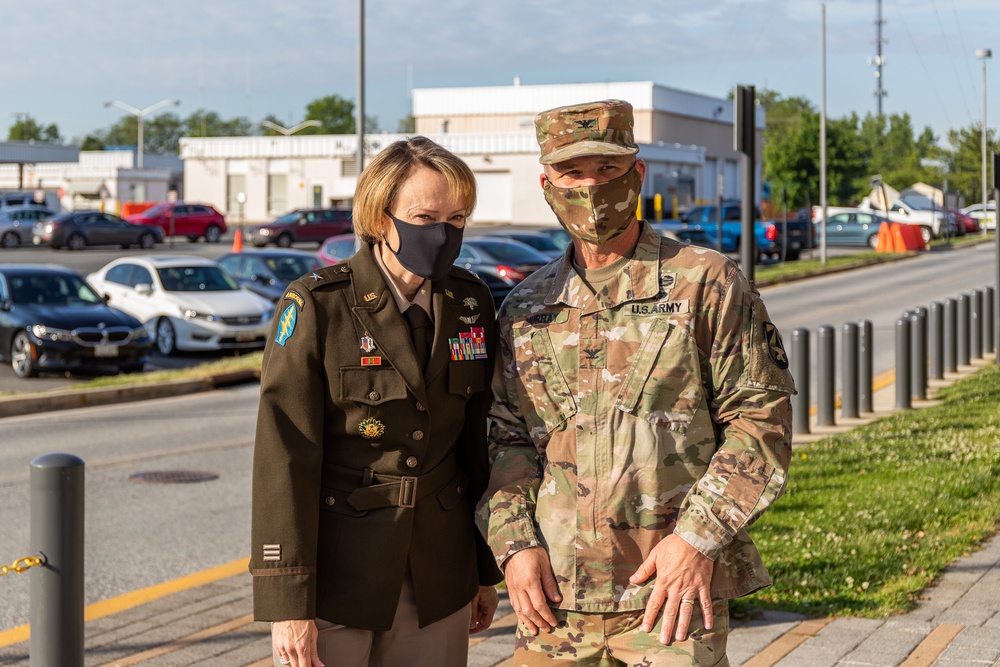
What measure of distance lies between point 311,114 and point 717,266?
468 feet

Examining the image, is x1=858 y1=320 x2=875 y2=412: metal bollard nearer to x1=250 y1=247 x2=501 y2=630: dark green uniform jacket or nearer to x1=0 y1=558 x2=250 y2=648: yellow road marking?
x1=0 y1=558 x2=250 y2=648: yellow road marking

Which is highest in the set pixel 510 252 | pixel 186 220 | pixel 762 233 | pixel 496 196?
pixel 496 196

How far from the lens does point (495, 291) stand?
2125 centimetres

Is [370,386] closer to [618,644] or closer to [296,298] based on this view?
[296,298]

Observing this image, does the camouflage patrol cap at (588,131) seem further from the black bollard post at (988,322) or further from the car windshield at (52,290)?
the car windshield at (52,290)

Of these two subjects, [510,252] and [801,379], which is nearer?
[801,379]

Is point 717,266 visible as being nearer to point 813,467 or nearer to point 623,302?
point 623,302

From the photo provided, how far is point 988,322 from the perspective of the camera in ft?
58.7

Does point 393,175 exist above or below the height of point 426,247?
above

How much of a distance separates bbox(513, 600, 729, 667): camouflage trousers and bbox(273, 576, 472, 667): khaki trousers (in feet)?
0.77

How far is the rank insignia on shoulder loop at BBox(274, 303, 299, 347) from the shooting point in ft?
9.96

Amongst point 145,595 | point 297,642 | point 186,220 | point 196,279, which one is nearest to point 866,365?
point 145,595

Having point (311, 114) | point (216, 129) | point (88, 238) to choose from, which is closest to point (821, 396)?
point (88, 238)

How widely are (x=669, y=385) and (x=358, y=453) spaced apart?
753 mm
